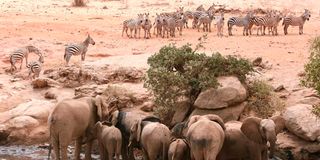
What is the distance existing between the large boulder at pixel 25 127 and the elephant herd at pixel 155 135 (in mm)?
1962

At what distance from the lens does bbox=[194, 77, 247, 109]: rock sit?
14828 millimetres

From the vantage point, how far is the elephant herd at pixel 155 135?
1211 centimetres

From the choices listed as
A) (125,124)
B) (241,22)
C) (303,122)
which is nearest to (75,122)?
(125,124)

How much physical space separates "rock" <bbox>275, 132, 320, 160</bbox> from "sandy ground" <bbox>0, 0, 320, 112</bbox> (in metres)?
2.86

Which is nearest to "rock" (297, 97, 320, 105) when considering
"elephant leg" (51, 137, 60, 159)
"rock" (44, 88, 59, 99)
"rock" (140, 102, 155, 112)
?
"rock" (140, 102, 155, 112)

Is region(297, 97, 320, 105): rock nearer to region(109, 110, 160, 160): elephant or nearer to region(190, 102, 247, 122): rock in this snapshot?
region(190, 102, 247, 122): rock

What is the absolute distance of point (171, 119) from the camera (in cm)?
1534

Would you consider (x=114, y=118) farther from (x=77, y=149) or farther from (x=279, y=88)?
(x=279, y=88)

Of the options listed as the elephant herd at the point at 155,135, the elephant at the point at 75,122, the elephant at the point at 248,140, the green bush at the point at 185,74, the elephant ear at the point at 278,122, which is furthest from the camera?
the green bush at the point at 185,74

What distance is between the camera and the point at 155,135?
1280 cm

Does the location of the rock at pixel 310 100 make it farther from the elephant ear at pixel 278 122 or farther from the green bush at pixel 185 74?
the elephant ear at pixel 278 122

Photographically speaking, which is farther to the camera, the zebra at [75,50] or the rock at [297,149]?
the zebra at [75,50]

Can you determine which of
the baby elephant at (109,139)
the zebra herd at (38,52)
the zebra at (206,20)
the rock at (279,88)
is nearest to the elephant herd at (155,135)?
the baby elephant at (109,139)

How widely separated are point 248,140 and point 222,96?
2.09m
